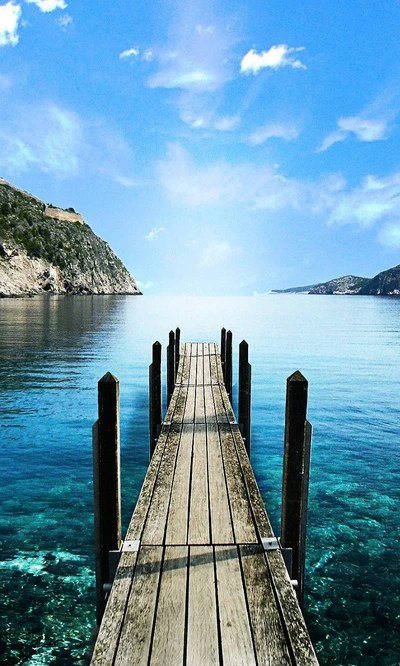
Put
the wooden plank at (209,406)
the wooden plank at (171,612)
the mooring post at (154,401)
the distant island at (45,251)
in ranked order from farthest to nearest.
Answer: the distant island at (45,251) < the mooring post at (154,401) < the wooden plank at (209,406) < the wooden plank at (171,612)

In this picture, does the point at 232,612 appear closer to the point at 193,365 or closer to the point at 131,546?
the point at 131,546

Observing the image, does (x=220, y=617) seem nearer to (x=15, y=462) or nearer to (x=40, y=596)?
(x=40, y=596)

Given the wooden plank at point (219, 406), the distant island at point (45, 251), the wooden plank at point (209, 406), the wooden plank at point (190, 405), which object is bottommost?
the wooden plank at point (190, 405)

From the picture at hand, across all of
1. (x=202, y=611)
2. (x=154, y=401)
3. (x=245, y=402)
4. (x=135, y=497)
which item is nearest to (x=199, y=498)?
(x=202, y=611)

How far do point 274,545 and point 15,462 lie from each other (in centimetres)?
885

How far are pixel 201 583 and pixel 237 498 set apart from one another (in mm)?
1964

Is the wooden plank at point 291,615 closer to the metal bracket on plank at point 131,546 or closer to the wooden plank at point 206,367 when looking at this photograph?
the metal bracket on plank at point 131,546

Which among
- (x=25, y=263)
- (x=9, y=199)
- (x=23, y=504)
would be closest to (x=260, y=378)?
(x=23, y=504)

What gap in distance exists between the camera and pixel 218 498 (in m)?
6.21

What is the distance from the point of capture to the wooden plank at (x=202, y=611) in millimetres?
3429

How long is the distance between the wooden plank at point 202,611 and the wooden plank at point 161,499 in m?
0.53

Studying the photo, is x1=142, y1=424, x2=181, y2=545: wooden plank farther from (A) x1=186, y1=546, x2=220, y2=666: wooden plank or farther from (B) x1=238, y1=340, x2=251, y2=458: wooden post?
(B) x1=238, y1=340, x2=251, y2=458: wooden post

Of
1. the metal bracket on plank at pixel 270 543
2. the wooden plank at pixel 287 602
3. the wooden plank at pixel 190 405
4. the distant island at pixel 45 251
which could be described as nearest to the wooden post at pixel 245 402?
the wooden plank at pixel 190 405

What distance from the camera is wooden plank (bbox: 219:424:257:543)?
17.2ft
